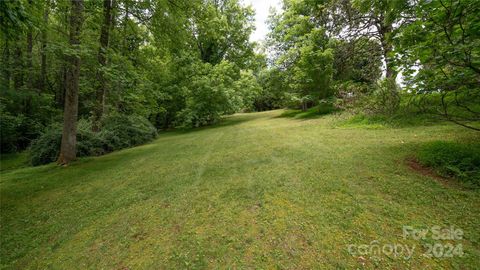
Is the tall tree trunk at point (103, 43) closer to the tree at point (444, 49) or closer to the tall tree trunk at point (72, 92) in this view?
the tall tree trunk at point (72, 92)

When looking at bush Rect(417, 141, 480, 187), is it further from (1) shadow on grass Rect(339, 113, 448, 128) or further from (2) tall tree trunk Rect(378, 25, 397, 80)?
(1) shadow on grass Rect(339, 113, 448, 128)

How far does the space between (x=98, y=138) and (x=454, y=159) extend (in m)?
10.1

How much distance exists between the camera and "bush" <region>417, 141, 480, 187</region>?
103 inches

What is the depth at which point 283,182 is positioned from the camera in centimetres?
320

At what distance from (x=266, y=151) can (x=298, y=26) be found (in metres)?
11.3

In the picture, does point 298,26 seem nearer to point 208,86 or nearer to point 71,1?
point 208,86

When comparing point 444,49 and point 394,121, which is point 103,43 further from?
point 394,121

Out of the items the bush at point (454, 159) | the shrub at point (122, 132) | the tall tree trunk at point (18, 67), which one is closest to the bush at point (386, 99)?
the bush at point (454, 159)

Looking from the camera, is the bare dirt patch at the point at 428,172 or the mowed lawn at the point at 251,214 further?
the bare dirt patch at the point at 428,172

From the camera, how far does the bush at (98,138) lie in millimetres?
7027

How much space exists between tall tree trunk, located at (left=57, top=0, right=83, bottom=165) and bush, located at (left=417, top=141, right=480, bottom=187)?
8.43 meters

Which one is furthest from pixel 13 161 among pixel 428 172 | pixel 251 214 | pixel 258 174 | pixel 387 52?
pixel 387 52

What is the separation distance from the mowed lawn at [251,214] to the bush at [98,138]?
2.98 metres

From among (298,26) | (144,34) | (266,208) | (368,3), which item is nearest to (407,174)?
(266,208)
